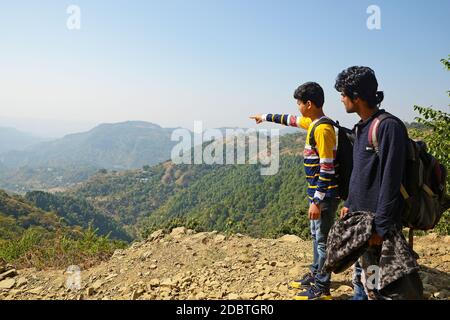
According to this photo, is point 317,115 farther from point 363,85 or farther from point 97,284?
point 97,284

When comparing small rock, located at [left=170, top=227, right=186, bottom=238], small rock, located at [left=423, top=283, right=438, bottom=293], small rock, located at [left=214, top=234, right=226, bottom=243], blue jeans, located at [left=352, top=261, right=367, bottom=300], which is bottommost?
small rock, located at [left=170, top=227, right=186, bottom=238]

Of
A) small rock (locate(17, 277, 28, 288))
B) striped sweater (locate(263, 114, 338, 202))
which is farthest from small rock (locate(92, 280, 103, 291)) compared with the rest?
striped sweater (locate(263, 114, 338, 202))

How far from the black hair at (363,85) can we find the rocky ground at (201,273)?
208 centimetres

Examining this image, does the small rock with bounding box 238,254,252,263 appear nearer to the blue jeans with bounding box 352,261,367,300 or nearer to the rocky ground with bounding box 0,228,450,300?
the rocky ground with bounding box 0,228,450,300

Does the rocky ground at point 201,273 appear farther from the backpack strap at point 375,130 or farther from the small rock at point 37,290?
the backpack strap at point 375,130

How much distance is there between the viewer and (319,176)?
10.5 ft

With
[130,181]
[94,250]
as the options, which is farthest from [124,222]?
[94,250]

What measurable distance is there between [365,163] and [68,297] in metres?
4.18

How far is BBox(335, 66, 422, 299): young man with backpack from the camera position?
2.29 m

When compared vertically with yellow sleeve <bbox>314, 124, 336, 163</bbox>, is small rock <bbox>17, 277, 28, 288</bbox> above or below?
below

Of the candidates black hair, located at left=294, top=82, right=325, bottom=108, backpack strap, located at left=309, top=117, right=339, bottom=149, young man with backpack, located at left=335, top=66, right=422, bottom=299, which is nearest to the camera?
young man with backpack, located at left=335, top=66, right=422, bottom=299

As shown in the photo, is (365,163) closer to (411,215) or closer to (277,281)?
(411,215)

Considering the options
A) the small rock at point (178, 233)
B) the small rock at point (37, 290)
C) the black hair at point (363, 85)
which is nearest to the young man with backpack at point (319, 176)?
the black hair at point (363, 85)

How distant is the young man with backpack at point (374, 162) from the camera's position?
229cm
